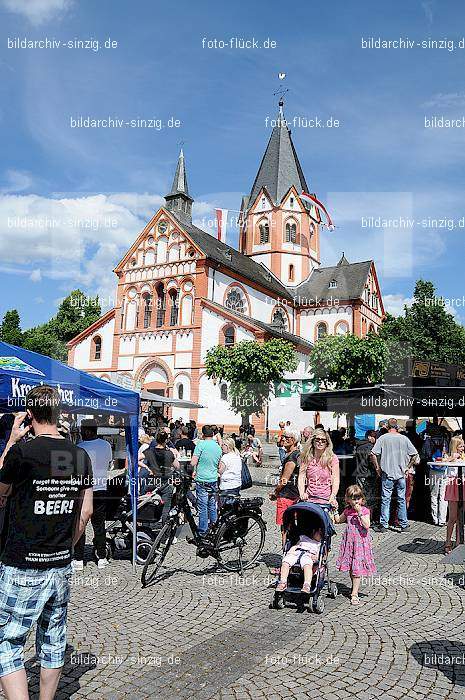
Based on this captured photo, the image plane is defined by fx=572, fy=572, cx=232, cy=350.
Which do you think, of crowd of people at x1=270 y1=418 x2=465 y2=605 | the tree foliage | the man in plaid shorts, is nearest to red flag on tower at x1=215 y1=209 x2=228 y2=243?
the tree foliage

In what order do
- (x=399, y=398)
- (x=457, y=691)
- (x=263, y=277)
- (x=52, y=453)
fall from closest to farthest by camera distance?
(x=52, y=453) < (x=457, y=691) < (x=399, y=398) < (x=263, y=277)

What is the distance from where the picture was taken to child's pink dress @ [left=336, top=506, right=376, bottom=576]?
651cm

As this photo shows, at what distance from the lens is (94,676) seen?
429 centimetres

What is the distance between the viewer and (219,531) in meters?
7.41

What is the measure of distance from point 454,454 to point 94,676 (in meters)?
7.53

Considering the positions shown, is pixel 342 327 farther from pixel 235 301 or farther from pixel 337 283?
pixel 235 301

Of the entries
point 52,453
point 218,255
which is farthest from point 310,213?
point 52,453

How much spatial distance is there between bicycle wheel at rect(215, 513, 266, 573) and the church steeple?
45549 millimetres

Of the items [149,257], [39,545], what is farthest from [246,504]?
[149,257]

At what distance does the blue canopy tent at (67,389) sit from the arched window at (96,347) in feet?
129

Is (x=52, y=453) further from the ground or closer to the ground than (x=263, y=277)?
closer to the ground

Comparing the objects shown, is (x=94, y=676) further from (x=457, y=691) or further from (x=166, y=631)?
(x=457, y=691)

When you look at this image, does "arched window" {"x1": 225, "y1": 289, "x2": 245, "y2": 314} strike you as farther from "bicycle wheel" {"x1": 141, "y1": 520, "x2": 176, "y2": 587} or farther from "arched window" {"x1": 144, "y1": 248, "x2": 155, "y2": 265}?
"bicycle wheel" {"x1": 141, "y1": 520, "x2": 176, "y2": 587}

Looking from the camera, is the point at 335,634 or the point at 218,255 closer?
the point at 335,634
